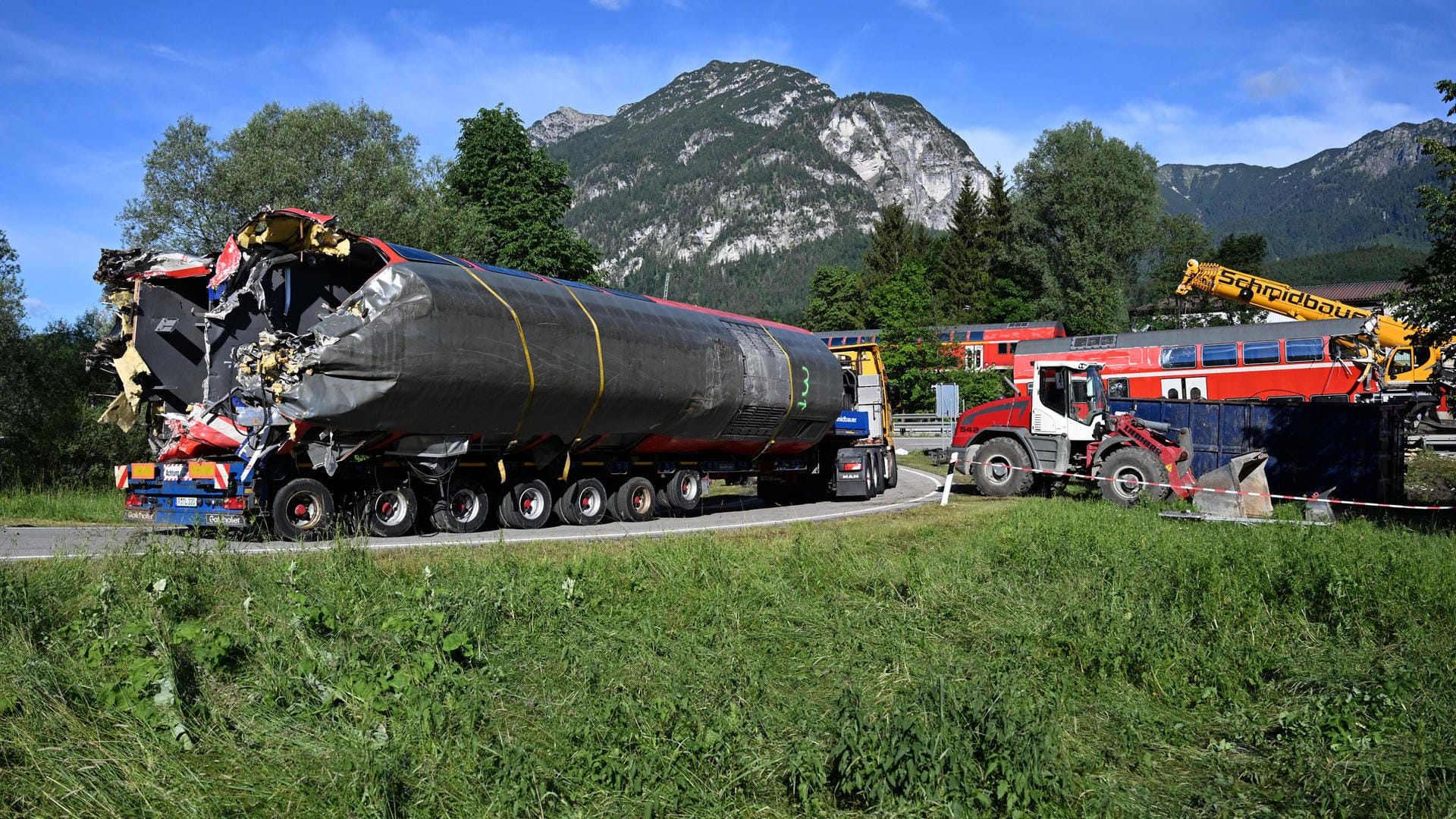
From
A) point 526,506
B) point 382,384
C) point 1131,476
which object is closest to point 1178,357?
point 1131,476

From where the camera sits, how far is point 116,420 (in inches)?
551

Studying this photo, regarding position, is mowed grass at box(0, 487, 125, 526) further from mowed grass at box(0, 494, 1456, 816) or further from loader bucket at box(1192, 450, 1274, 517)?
loader bucket at box(1192, 450, 1274, 517)

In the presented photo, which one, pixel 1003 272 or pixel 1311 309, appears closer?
pixel 1311 309

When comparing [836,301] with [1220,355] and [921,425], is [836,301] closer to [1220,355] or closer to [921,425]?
[921,425]

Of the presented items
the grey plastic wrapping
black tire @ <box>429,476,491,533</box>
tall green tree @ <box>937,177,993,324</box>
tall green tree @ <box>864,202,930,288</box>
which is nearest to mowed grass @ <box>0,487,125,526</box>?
black tire @ <box>429,476,491,533</box>

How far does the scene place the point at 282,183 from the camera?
1159 inches

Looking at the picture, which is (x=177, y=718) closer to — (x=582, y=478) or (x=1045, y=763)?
(x=1045, y=763)

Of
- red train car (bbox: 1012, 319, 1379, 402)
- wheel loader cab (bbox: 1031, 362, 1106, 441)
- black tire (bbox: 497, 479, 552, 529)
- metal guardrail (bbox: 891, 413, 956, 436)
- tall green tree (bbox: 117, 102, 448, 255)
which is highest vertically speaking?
tall green tree (bbox: 117, 102, 448, 255)

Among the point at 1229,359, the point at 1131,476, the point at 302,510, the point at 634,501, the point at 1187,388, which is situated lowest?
the point at 634,501

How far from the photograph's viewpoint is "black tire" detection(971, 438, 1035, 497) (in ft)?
66.0

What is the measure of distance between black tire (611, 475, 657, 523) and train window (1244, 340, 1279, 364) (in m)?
29.6

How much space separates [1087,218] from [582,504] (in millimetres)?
58621

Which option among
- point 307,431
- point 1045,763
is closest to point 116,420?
point 307,431

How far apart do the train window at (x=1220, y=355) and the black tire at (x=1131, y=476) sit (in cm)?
2348
